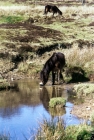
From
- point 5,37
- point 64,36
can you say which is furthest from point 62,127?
point 64,36

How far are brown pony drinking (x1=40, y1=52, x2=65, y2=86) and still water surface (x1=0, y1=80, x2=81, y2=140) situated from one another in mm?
522

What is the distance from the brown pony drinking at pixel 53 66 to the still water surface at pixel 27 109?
0.52 m

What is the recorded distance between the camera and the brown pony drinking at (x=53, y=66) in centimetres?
1947

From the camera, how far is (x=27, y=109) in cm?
1531

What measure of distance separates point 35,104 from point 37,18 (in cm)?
2237

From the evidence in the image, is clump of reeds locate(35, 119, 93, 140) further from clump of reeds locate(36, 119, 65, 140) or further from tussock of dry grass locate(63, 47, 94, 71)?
tussock of dry grass locate(63, 47, 94, 71)

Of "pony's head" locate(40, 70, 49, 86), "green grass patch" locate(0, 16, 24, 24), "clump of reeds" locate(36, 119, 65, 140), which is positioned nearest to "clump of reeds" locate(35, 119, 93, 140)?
"clump of reeds" locate(36, 119, 65, 140)

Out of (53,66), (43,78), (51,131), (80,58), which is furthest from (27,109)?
(80,58)

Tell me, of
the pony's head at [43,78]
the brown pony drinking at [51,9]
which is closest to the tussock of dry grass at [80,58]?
the pony's head at [43,78]

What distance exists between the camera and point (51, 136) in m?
9.41

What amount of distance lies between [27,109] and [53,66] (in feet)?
16.7

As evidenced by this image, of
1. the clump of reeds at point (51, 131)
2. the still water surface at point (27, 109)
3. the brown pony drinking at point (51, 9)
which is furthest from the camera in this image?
the brown pony drinking at point (51, 9)

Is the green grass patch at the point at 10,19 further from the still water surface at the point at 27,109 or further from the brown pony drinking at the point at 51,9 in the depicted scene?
the still water surface at the point at 27,109

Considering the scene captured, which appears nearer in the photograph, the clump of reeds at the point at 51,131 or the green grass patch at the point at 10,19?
the clump of reeds at the point at 51,131
